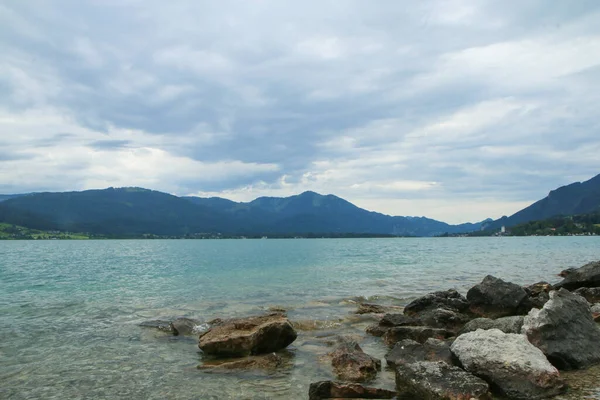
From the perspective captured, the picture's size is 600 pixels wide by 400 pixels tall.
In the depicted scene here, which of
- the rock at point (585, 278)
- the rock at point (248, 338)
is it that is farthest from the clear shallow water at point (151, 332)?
the rock at point (585, 278)

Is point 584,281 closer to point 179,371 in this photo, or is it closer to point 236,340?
point 236,340

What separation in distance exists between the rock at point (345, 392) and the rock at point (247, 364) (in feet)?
11.5

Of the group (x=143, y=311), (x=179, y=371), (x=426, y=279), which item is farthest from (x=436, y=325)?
(x=426, y=279)

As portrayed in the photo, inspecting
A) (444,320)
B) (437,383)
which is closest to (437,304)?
(444,320)

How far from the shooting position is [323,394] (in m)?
11.0

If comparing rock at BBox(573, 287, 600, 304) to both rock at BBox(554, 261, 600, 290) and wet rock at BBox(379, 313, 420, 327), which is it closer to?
rock at BBox(554, 261, 600, 290)

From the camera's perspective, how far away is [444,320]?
19.9 meters

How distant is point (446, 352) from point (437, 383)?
118 inches

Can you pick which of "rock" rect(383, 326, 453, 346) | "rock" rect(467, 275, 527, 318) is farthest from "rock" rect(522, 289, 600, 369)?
"rock" rect(467, 275, 527, 318)

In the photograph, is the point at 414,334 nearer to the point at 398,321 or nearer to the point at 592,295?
the point at 398,321

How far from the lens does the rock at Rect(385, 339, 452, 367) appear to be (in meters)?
13.1

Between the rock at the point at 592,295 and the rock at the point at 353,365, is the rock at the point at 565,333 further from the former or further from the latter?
the rock at the point at 592,295

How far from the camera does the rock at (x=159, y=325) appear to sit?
20.7 m

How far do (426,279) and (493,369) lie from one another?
114ft
